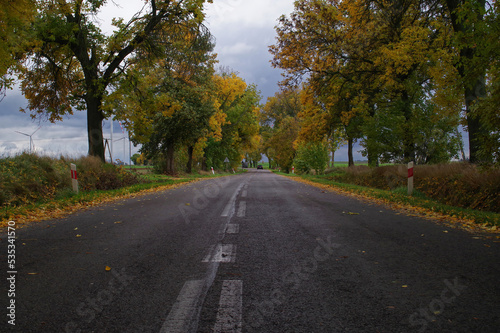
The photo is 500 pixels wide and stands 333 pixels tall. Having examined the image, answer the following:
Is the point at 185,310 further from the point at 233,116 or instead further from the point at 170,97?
the point at 233,116

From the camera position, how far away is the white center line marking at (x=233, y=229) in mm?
5215

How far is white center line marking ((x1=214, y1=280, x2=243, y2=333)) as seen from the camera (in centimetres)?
218

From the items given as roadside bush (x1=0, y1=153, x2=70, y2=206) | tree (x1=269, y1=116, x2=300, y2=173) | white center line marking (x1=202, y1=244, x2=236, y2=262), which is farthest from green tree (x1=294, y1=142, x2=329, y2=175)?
white center line marking (x1=202, y1=244, x2=236, y2=262)

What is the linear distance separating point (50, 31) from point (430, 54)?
59.1 feet

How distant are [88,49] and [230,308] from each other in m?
18.6

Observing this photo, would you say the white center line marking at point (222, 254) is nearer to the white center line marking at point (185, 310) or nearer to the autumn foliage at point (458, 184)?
the white center line marking at point (185, 310)

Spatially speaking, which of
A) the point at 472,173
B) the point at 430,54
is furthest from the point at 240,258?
the point at 430,54

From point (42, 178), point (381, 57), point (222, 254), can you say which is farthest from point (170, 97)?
point (222, 254)

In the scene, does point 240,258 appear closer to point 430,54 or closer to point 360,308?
point 360,308

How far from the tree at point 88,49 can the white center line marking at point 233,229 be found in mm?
12868

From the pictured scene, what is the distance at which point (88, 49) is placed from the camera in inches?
666

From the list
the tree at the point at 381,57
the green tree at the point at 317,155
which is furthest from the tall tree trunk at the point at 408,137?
the green tree at the point at 317,155

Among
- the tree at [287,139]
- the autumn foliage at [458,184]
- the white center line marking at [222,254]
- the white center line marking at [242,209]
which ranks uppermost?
the tree at [287,139]

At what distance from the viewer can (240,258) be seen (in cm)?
378
